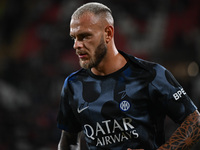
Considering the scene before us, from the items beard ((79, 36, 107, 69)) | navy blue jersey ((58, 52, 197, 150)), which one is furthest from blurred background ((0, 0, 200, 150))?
beard ((79, 36, 107, 69))

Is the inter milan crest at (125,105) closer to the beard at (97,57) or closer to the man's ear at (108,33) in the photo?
the beard at (97,57)

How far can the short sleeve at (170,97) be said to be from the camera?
204 cm

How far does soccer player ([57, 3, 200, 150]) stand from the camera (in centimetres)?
205

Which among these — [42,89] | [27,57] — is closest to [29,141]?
[42,89]

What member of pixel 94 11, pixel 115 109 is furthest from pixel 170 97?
pixel 94 11

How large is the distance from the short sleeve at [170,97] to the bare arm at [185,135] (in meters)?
0.04

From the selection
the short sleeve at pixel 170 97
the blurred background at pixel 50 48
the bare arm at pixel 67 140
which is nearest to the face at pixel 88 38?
the short sleeve at pixel 170 97

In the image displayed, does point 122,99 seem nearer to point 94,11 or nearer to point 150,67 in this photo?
point 150,67

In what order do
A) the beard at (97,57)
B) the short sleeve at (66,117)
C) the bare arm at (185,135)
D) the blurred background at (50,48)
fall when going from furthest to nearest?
1. the blurred background at (50,48)
2. the short sleeve at (66,117)
3. the beard at (97,57)
4. the bare arm at (185,135)

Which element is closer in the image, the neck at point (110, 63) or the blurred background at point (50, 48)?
the neck at point (110, 63)

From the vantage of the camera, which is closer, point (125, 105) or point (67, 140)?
point (125, 105)

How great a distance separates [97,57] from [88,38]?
0.49 feet

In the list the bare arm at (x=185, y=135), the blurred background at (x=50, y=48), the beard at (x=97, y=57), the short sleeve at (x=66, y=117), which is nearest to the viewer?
the bare arm at (x=185, y=135)

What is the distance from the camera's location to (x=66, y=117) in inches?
96.1
